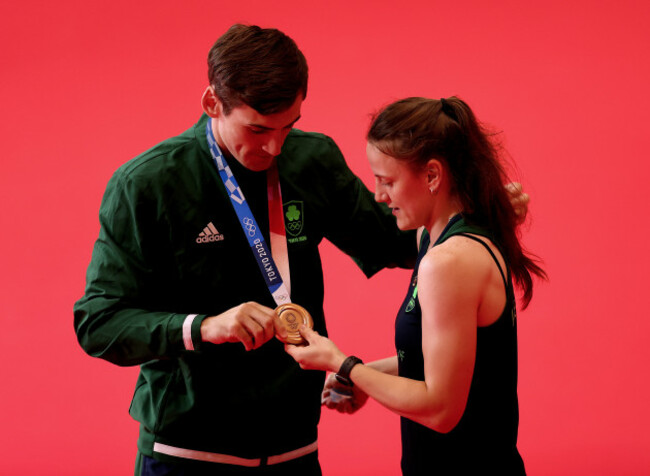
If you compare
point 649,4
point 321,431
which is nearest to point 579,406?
point 321,431

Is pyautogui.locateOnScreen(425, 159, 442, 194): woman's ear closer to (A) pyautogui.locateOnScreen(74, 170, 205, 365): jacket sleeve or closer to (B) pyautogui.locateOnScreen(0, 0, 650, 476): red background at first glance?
(A) pyautogui.locateOnScreen(74, 170, 205, 365): jacket sleeve

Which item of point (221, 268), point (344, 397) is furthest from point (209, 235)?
point (344, 397)

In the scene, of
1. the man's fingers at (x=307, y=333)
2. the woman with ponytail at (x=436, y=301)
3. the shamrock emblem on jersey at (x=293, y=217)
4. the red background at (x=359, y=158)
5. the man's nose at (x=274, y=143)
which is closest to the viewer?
the woman with ponytail at (x=436, y=301)

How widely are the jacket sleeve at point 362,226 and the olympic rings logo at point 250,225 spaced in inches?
10.3

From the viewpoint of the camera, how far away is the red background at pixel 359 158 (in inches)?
179

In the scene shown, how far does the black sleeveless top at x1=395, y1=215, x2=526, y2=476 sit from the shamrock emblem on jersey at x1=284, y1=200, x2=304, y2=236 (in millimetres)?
484

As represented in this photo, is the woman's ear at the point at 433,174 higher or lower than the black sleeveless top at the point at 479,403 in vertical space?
higher

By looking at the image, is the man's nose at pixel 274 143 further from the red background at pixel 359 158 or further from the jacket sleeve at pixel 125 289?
the red background at pixel 359 158

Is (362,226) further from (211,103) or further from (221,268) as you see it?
(211,103)

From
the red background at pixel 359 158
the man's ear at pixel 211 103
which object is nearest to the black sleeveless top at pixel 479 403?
the man's ear at pixel 211 103

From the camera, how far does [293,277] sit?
239cm

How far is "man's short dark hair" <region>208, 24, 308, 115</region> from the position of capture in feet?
6.93

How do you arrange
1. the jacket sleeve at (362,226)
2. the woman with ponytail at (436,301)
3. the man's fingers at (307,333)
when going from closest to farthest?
the woman with ponytail at (436,301), the man's fingers at (307,333), the jacket sleeve at (362,226)

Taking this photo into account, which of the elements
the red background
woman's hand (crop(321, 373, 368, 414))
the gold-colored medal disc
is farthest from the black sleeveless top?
the red background
